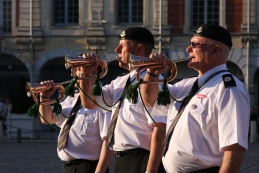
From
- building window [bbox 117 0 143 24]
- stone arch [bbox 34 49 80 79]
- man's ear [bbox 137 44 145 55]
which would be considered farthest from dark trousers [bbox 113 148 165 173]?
building window [bbox 117 0 143 24]

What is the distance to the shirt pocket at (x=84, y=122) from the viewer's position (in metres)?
7.74

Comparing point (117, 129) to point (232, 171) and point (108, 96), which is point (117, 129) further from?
point (232, 171)

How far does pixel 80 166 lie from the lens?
25.1 ft

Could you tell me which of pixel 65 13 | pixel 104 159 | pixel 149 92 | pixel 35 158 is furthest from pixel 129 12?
pixel 149 92

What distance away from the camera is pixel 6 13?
120ft

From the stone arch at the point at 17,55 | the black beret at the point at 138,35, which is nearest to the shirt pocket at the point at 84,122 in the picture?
the black beret at the point at 138,35

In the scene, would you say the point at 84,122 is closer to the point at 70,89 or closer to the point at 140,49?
the point at 70,89

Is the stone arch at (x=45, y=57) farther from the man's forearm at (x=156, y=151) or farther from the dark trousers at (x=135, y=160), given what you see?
the man's forearm at (x=156, y=151)

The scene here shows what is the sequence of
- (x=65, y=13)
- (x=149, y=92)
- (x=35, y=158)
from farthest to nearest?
(x=65, y=13), (x=35, y=158), (x=149, y=92)

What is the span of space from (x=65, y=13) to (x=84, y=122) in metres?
29.2

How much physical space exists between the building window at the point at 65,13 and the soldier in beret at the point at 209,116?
31.1 m

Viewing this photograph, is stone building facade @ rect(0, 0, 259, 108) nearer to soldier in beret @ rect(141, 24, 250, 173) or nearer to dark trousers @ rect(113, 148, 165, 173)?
dark trousers @ rect(113, 148, 165, 173)

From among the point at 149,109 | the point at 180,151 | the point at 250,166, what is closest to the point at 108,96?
the point at 149,109

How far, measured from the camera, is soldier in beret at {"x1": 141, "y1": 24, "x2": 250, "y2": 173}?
513 cm
